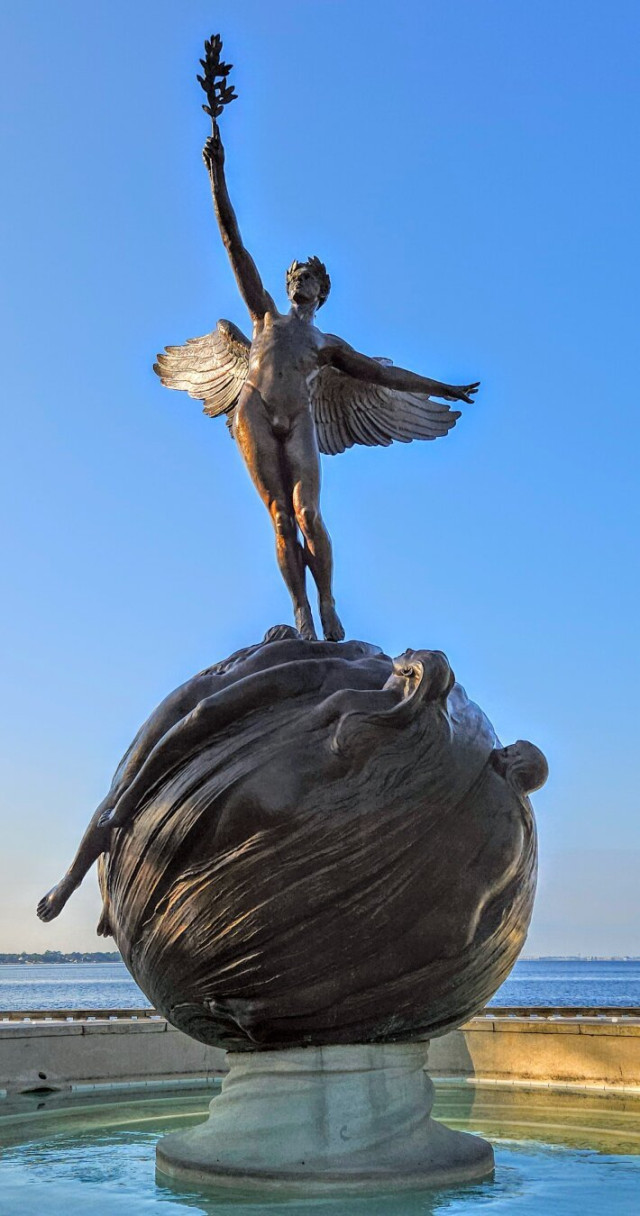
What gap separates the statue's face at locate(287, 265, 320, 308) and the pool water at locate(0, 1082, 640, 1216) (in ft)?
19.3

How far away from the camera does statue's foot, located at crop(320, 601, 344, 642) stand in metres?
7.86

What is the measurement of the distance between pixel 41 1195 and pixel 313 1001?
161 cm

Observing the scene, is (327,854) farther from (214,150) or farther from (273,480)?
(214,150)

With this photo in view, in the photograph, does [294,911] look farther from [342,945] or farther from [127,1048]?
[127,1048]

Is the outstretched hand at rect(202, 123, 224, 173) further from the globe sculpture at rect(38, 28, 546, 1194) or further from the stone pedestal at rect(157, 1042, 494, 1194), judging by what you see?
the stone pedestal at rect(157, 1042, 494, 1194)

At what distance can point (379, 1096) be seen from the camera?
231 inches

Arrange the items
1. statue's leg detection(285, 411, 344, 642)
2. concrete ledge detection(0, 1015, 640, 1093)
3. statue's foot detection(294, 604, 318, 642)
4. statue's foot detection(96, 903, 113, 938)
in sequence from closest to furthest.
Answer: statue's foot detection(96, 903, 113, 938)
statue's foot detection(294, 604, 318, 642)
statue's leg detection(285, 411, 344, 642)
concrete ledge detection(0, 1015, 640, 1093)

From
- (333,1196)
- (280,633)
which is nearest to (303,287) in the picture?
(280,633)

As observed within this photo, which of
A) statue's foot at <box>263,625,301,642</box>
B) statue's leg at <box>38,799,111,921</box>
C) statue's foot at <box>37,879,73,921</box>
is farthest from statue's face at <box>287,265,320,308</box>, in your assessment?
statue's foot at <box>37,879,73,921</box>

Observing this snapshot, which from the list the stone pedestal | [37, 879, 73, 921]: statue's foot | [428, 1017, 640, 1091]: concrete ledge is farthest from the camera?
[428, 1017, 640, 1091]: concrete ledge

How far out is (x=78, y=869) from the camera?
6453mm

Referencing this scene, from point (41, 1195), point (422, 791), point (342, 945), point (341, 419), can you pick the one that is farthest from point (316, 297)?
point (41, 1195)

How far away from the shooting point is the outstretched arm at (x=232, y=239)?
8.11 meters

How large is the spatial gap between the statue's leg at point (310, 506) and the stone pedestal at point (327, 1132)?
2.95m
